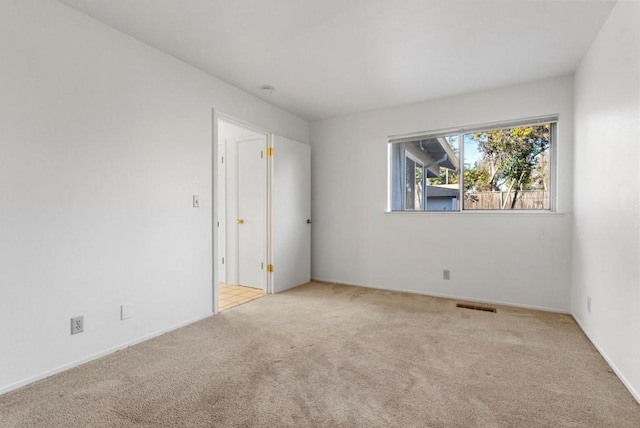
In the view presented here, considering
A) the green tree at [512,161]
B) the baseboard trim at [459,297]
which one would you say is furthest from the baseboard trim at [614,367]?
the green tree at [512,161]

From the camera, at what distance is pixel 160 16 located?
2.27 meters

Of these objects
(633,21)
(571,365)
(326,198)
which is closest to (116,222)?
(326,198)

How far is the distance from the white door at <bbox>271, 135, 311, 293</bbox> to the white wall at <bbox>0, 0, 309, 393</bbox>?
1.14 meters

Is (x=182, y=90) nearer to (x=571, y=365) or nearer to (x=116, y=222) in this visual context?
(x=116, y=222)

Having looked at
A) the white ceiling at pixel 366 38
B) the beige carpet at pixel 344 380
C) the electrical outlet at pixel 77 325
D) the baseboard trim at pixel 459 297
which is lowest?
the beige carpet at pixel 344 380

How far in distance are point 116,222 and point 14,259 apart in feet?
2.07

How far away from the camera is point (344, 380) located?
6.59 ft

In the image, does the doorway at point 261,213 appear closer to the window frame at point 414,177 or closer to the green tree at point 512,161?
the window frame at point 414,177

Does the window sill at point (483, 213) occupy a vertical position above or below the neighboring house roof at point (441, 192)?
below

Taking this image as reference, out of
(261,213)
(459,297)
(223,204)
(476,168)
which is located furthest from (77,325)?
(476,168)

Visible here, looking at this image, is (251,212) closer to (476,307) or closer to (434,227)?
(434,227)

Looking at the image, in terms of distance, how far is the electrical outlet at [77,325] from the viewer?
217cm

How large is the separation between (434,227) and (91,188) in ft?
11.7

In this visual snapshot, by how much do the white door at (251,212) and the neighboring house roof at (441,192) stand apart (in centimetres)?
221
